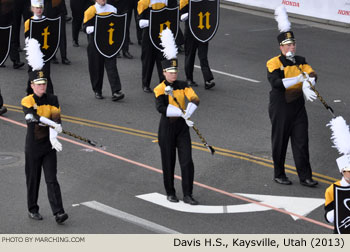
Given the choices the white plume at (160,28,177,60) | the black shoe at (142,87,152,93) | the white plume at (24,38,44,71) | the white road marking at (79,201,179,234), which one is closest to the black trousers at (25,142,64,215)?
the white road marking at (79,201,179,234)

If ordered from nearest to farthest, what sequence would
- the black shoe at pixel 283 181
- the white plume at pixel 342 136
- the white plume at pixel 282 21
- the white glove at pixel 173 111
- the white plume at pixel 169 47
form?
the white plume at pixel 342 136 → the white glove at pixel 173 111 → the white plume at pixel 169 47 → the black shoe at pixel 283 181 → the white plume at pixel 282 21

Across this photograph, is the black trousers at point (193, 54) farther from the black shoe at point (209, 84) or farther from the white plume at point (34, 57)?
the white plume at point (34, 57)

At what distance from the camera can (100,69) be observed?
772 inches

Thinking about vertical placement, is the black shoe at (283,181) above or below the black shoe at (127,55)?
above

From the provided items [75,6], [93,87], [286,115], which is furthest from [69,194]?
[75,6]

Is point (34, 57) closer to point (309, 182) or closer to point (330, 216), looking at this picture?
point (309, 182)

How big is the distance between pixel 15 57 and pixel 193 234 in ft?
34.0

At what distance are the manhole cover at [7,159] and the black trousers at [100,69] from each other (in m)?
3.90

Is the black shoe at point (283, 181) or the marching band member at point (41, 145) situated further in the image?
the black shoe at point (283, 181)

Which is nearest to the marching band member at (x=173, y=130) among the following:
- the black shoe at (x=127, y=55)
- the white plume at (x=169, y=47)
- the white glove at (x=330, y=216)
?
the white plume at (x=169, y=47)

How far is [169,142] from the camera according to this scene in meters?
13.9

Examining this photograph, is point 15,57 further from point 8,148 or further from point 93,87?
point 8,148

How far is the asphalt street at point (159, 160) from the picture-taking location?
13344mm

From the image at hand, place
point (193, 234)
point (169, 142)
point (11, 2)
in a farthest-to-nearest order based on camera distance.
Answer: point (11, 2)
point (169, 142)
point (193, 234)
